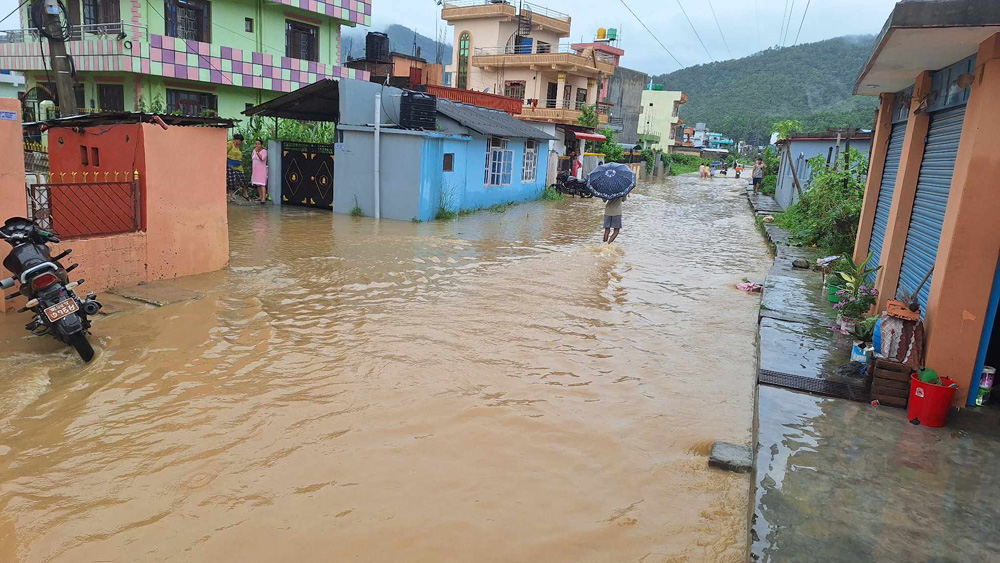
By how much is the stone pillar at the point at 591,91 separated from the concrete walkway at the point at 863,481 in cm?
3721

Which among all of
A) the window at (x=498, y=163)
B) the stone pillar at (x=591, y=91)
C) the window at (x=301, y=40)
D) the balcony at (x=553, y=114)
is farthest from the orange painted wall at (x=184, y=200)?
the stone pillar at (x=591, y=91)

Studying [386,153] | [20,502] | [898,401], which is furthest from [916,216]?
[386,153]

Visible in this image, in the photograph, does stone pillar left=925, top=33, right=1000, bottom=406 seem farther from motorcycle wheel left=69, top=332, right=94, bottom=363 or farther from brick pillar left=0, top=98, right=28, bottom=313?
brick pillar left=0, top=98, right=28, bottom=313

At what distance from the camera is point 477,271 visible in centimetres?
1087

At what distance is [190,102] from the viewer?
2283cm

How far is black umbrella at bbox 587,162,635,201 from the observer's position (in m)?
12.7

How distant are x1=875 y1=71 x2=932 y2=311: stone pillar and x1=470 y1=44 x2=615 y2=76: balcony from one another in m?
32.0

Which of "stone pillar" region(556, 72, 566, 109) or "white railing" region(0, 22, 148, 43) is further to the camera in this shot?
"stone pillar" region(556, 72, 566, 109)

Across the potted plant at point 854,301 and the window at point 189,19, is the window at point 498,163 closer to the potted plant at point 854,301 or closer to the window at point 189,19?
the window at point 189,19

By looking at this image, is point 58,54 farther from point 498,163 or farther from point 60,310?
point 498,163

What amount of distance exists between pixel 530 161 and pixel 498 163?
362cm

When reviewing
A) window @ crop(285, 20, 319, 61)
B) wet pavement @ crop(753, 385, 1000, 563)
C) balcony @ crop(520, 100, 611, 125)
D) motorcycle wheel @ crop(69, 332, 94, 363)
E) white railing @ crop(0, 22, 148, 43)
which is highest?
window @ crop(285, 20, 319, 61)

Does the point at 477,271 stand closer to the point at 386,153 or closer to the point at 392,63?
the point at 386,153

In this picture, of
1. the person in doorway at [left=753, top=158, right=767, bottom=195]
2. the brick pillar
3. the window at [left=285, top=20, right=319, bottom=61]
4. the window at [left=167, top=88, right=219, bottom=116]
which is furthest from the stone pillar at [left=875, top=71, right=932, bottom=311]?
the person in doorway at [left=753, top=158, right=767, bottom=195]
